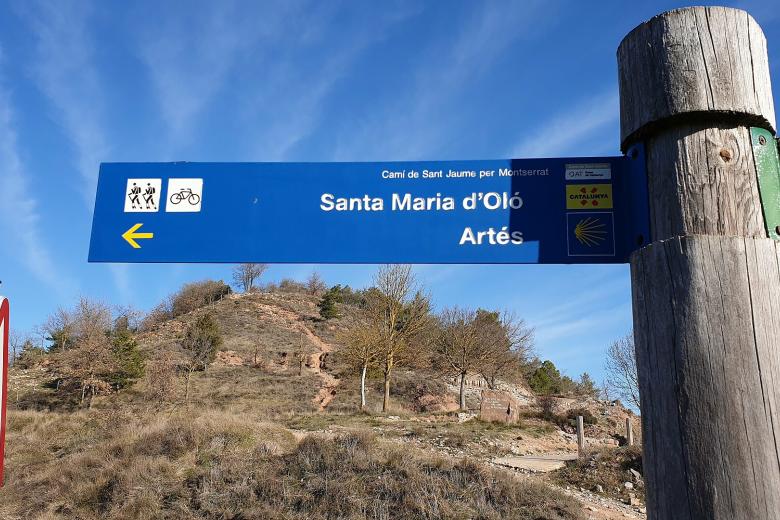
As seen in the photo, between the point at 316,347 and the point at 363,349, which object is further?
the point at 316,347

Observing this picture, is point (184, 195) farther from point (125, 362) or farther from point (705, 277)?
point (125, 362)

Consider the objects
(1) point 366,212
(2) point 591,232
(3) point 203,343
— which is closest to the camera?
(2) point 591,232

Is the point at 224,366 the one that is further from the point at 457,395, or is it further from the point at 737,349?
the point at 737,349

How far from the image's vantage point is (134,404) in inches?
1061

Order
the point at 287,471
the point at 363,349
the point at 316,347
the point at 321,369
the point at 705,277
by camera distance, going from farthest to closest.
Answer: the point at 316,347
the point at 321,369
the point at 363,349
the point at 287,471
the point at 705,277

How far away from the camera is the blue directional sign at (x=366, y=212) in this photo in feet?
6.55

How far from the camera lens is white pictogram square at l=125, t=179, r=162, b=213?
227cm

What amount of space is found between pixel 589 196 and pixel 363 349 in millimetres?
26195

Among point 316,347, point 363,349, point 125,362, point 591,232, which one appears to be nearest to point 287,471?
point 591,232

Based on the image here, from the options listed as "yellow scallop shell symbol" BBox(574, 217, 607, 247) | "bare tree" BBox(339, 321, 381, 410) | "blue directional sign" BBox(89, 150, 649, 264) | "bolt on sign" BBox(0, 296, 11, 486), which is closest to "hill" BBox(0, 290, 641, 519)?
"bare tree" BBox(339, 321, 381, 410)

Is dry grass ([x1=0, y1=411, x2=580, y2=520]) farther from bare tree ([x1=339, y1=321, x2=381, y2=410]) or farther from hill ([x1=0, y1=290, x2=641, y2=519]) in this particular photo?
bare tree ([x1=339, y1=321, x2=381, y2=410])

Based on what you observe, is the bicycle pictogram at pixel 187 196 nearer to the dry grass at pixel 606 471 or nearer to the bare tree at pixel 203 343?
the dry grass at pixel 606 471

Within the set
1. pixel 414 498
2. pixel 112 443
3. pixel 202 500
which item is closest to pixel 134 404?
pixel 112 443

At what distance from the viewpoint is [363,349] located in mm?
27688
